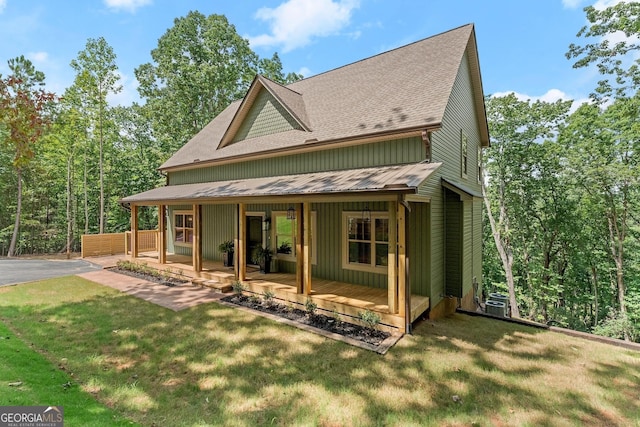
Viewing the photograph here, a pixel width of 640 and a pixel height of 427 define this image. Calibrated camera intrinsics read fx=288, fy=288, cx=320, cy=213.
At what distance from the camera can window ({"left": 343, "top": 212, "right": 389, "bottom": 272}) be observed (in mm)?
7695

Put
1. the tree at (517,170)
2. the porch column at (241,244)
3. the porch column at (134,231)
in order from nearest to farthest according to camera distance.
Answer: the porch column at (241,244) → the porch column at (134,231) → the tree at (517,170)

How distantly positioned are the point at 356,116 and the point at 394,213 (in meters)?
4.17

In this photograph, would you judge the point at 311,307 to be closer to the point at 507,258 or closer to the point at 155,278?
the point at 155,278

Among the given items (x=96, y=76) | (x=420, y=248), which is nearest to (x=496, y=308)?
(x=420, y=248)

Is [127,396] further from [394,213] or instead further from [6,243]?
[6,243]

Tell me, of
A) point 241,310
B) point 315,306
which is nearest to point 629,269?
point 315,306

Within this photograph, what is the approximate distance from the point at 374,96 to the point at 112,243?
15.3 meters

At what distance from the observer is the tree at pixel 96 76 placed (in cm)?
1694

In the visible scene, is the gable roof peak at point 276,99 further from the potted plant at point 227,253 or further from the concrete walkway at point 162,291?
the concrete walkway at point 162,291

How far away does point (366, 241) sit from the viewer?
7.94m

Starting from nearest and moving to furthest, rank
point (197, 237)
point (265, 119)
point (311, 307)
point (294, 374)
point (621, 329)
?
point (294, 374)
point (311, 307)
point (197, 237)
point (265, 119)
point (621, 329)

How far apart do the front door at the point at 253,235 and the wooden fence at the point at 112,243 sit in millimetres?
7578

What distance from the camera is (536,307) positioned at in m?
20.0

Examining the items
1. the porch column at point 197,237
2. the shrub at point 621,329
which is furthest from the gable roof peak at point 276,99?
the shrub at point 621,329
